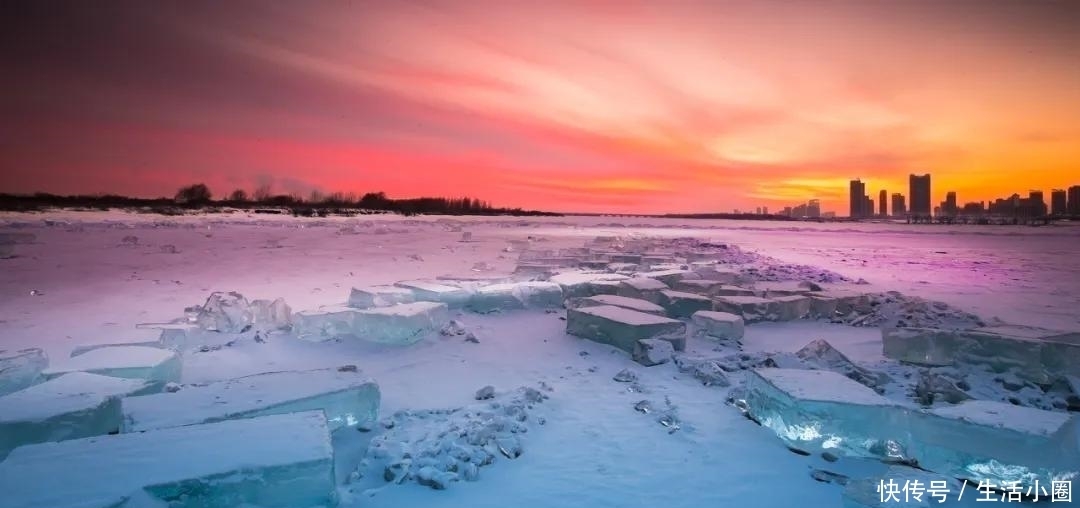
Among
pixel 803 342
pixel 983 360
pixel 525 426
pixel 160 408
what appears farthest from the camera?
pixel 803 342

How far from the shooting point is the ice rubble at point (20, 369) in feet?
11.6

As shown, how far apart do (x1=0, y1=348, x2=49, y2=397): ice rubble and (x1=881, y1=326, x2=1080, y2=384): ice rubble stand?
6865mm

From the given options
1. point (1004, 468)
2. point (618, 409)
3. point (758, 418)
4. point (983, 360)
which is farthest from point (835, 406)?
point (983, 360)

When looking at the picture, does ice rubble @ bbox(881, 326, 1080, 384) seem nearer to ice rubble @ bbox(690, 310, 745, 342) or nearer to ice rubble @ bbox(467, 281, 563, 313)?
ice rubble @ bbox(690, 310, 745, 342)

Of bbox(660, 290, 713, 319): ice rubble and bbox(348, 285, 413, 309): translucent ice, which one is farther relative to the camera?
bbox(660, 290, 713, 319): ice rubble

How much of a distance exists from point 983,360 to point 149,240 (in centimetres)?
1935

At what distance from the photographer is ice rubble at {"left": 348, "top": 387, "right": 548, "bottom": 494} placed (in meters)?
2.55

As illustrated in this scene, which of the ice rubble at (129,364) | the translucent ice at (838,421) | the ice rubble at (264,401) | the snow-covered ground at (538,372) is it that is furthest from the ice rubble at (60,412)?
the translucent ice at (838,421)

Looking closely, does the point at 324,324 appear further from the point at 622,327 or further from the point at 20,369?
the point at 622,327

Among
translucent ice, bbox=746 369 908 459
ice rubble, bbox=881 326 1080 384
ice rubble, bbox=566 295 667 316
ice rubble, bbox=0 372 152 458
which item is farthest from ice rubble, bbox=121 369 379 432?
ice rubble, bbox=881 326 1080 384

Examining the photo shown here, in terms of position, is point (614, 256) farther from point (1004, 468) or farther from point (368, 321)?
point (1004, 468)

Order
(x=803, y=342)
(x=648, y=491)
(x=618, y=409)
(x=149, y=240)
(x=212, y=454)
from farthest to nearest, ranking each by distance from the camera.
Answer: (x=149, y=240) → (x=803, y=342) → (x=618, y=409) → (x=648, y=491) → (x=212, y=454)

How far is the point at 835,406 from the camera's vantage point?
9.72 ft

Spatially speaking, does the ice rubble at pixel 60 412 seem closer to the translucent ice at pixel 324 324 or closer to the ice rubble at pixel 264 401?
the ice rubble at pixel 264 401
